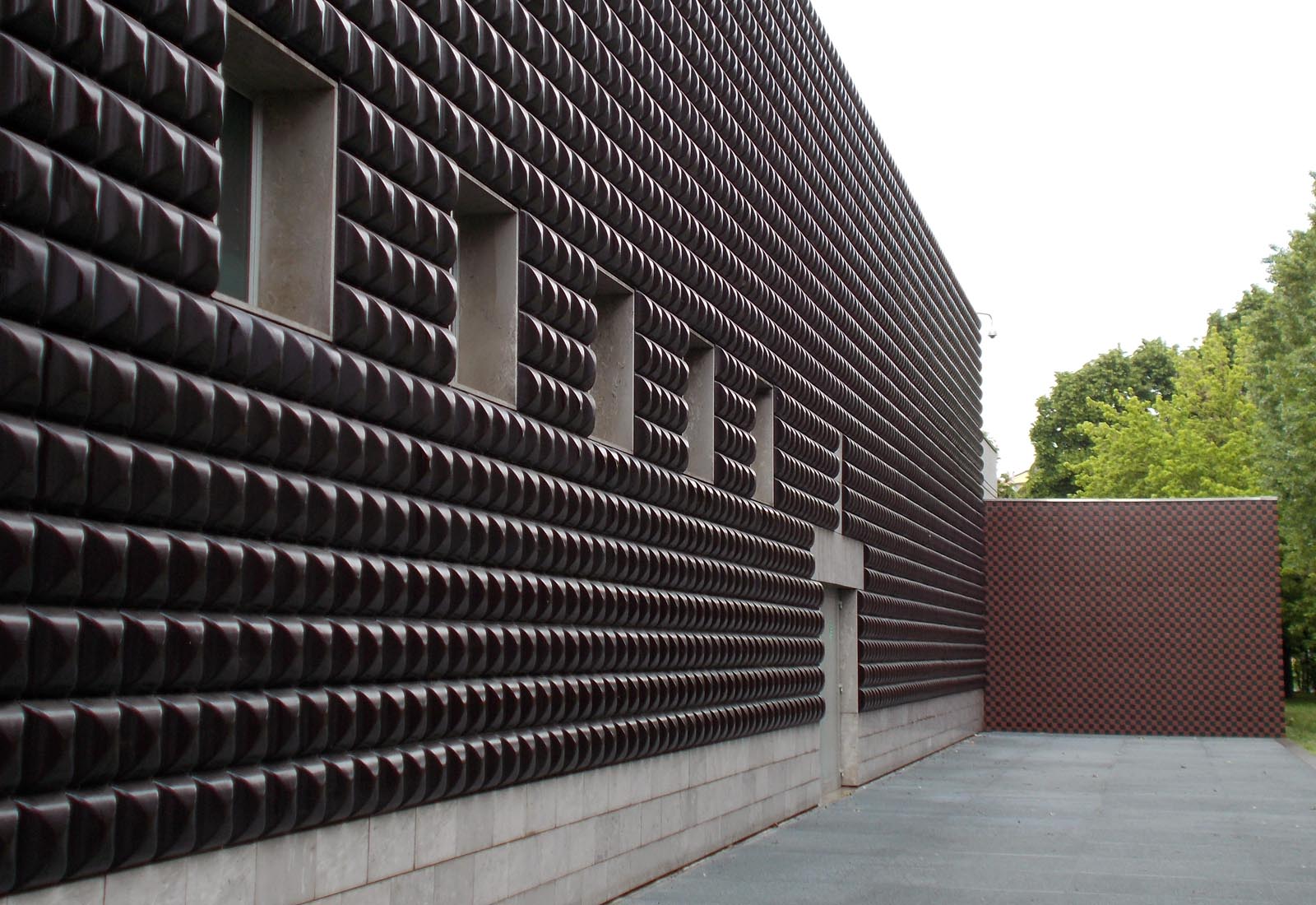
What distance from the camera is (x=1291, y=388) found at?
1219 inches

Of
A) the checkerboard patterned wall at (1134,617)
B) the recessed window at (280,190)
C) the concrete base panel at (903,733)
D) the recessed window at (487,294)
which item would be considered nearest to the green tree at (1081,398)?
the checkerboard patterned wall at (1134,617)

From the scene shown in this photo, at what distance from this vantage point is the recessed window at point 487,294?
7.70 m

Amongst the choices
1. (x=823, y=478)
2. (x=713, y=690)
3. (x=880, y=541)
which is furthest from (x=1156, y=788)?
(x=713, y=690)

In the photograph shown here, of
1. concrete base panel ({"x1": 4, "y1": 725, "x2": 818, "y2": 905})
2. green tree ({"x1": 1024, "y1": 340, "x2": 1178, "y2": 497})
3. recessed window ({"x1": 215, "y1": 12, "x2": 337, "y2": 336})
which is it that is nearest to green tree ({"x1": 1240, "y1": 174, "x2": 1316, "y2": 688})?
concrete base panel ({"x1": 4, "y1": 725, "x2": 818, "y2": 905})

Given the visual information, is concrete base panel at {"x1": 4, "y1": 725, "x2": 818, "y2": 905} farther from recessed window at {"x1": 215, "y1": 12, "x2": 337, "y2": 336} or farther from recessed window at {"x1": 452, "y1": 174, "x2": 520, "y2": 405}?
recessed window at {"x1": 452, "y1": 174, "x2": 520, "y2": 405}

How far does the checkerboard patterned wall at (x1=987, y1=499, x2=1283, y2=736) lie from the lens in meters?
27.0

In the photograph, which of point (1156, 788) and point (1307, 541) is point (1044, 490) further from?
point (1156, 788)

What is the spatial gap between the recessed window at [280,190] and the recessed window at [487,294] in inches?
71.0

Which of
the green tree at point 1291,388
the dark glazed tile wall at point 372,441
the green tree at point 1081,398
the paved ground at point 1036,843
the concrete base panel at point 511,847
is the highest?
the green tree at point 1081,398

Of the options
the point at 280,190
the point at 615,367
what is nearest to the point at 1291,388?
the point at 615,367

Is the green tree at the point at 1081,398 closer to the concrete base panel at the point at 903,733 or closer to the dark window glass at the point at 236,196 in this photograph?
the concrete base panel at the point at 903,733

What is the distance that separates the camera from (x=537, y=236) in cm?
797

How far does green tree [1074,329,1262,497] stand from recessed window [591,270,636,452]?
33.7 meters

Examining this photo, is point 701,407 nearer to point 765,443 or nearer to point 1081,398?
point 765,443
